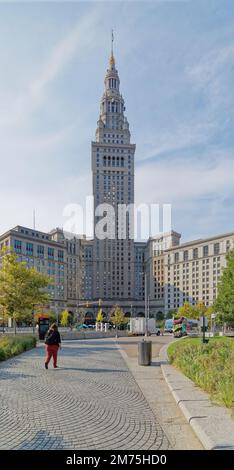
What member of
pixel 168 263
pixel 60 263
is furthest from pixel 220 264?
pixel 60 263

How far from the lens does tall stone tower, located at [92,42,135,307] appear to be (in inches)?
6339

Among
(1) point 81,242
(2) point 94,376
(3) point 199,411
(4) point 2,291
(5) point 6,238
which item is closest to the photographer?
(3) point 199,411

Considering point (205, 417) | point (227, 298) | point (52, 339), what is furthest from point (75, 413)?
point (227, 298)

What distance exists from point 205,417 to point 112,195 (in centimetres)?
15529

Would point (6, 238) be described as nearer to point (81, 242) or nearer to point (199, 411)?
point (81, 242)

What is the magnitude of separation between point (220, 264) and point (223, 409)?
13997 centimetres

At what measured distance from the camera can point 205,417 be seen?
23.1 feet

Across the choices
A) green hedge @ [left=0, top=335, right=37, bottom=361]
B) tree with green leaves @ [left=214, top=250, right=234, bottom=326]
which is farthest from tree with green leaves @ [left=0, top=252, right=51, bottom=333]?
tree with green leaves @ [left=214, top=250, right=234, bottom=326]

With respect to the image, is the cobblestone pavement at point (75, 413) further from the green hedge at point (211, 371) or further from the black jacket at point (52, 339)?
the green hedge at point (211, 371)

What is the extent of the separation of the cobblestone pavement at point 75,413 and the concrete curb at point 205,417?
0.68 m

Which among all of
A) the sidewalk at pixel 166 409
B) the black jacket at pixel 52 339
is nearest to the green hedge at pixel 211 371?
the sidewalk at pixel 166 409

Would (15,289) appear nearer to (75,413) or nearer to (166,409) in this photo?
(75,413)

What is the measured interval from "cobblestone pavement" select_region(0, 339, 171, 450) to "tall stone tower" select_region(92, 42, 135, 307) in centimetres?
14665

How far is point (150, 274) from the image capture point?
582 feet
